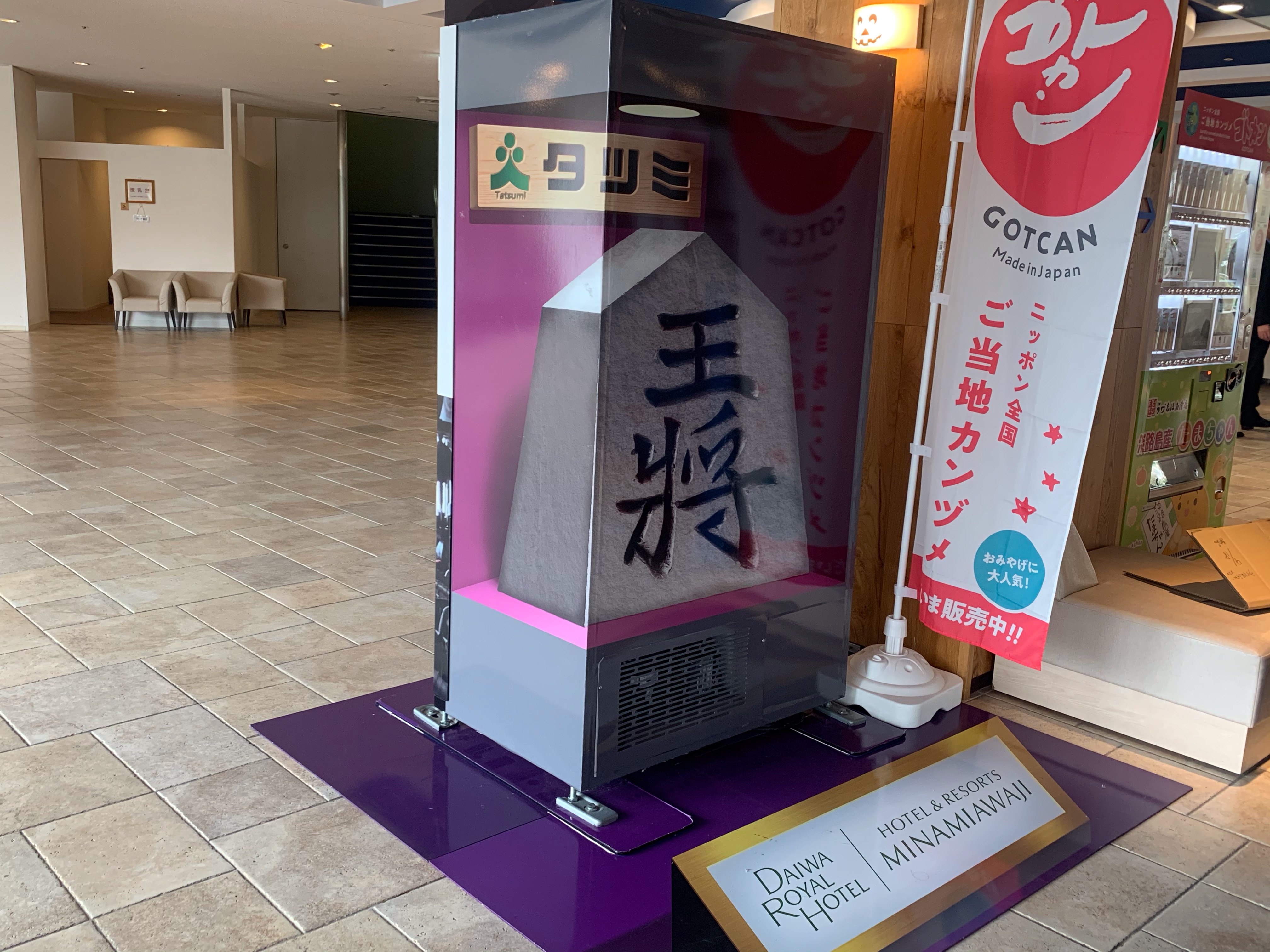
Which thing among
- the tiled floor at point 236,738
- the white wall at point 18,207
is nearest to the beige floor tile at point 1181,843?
the tiled floor at point 236,738

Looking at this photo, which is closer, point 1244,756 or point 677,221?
point 677,221

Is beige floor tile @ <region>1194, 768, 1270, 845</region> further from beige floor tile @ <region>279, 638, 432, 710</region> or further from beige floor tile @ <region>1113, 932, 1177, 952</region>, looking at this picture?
beige floor tile @ <region>279, 638, 432, 710</region>

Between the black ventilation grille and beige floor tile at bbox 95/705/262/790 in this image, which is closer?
the black ventilation grille

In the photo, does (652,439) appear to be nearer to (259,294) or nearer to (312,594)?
(312,594)

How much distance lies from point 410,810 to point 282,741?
54 cm

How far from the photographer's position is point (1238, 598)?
314cm

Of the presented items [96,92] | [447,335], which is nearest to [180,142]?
[96,92]

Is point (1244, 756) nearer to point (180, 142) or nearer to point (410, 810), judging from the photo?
point (410, 810)

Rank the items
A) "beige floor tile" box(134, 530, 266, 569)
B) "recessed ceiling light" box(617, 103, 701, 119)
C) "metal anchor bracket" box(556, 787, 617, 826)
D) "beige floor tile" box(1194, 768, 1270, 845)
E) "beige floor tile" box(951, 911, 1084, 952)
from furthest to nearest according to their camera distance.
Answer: "beige floor tile" box(134, 530, 266, 569) < "beige floor tile" box(1194, 768, 1270, 845) < "metal anchor bracket" box(556, 787, 617, 826) < "recessed ceiling light" box(617, 103, 701, 119) < "beige floor tile" box(951, 911, 1084, 952)

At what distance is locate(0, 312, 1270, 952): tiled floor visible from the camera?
2113 millimetres

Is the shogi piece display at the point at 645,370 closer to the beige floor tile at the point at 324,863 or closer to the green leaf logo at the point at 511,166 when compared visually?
the green leaf logo at the point at 511,166

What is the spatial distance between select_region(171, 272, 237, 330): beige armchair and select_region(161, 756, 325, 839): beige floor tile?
502 inches

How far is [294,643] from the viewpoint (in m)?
3.54

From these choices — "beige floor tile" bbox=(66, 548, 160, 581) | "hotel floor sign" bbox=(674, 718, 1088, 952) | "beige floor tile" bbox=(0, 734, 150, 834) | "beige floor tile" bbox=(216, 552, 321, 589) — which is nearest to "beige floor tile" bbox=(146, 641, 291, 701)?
"beige floor tile" bbox=(0, 734, 150, 834)
